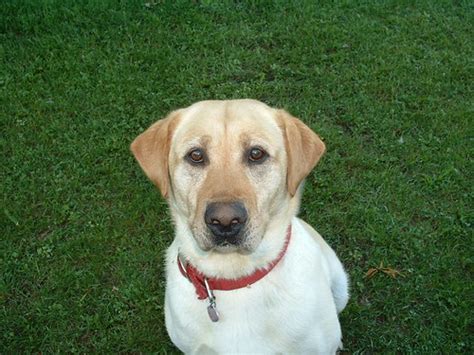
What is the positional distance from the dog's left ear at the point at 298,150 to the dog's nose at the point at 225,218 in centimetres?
43

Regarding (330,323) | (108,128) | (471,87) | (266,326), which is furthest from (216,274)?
(471,87)

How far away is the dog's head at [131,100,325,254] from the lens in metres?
2.70

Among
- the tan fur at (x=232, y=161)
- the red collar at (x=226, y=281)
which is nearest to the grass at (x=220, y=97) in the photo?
the red collar at (x=226, y=281)

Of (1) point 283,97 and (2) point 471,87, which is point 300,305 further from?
(2) point 471,87

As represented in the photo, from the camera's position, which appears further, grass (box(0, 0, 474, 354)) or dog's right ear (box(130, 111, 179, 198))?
grass (box(0, 0, 474, 354))

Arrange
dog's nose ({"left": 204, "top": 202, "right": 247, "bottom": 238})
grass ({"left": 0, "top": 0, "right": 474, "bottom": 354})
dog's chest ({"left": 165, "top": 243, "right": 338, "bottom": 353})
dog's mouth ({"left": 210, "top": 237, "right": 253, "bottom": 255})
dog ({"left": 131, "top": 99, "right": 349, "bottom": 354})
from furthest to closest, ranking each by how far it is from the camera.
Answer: grass ({"left": 0, "top": 0, "right": 474, "bottom": 354})
dog's chest ({"left": 165, "top": 243, "right": 338, "bottom": 353})
dog ({"left": 131, "top": 99, "right": 349, "bottom": 354})
dog's mouth ({"left": 210, "top": 237, "right": 253, "bottom": 255})
dog's nose ({"left": 204, "top": 202, "right": 247, "bottom": 238})

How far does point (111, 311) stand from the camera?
4273 millimetres

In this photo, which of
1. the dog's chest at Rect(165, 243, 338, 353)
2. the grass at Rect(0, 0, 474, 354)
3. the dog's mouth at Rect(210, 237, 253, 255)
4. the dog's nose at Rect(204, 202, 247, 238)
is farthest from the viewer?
the grass at Rect(0, 0, 474, 354)

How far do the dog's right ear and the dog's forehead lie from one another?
6 centimetres

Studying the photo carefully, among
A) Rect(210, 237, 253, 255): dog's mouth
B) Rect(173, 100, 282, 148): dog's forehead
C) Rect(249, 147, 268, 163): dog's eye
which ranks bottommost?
Rect(210, 237, 253, 255): dog's mouth

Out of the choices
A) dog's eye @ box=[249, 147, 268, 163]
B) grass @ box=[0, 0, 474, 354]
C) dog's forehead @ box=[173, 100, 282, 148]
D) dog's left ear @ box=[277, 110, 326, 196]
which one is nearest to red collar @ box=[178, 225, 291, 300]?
dog's left ear @ box=[277, 110, 326, 196]

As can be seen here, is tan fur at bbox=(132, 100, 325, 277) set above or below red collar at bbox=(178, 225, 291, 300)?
above

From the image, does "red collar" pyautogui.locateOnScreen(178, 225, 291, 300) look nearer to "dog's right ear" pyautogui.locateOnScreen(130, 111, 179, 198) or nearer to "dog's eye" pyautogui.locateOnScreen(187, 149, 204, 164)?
"dog's right ear" pyautogui.locateOnScreen(130, 111, 179, 198)

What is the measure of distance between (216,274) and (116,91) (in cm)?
353
